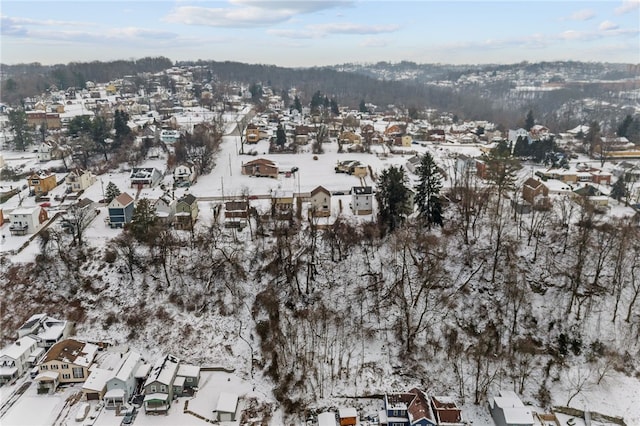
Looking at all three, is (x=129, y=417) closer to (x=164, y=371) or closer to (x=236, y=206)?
(x=164, y=371)

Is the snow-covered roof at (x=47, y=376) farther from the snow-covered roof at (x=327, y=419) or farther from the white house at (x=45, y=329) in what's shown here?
the snow-covered roof at (x=327, y=419)

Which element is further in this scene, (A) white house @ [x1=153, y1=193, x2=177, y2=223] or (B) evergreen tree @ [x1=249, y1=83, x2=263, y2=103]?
(B) evergreen tree @ [x1=249, y1=83, x2=263, y2=103]

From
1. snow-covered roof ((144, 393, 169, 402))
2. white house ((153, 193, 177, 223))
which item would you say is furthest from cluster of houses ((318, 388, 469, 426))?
white house ((153, 193, 177, 223))

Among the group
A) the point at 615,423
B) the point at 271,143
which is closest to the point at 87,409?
the point at 615,423

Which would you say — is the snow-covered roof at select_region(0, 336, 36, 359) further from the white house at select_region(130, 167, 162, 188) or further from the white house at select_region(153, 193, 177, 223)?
the white house at select_region(130, 167, 162, 188)

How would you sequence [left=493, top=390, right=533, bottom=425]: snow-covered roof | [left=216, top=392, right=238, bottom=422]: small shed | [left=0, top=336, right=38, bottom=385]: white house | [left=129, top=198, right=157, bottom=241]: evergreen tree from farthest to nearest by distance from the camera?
[left=129, top=198, right=157, bottom=241]: evergreen tree < [left=0, top=336, right=38, bottom=385]: white house < [left=216, top=392, right=238, bottom=422]: small shed < [left=493, top=390, right=533, bottom=425]: snow-covered roof

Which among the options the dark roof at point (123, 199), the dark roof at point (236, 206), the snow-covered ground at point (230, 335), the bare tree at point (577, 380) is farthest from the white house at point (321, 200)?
the bare tree at point (577, 380)

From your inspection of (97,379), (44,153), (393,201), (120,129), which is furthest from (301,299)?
(44,153)
